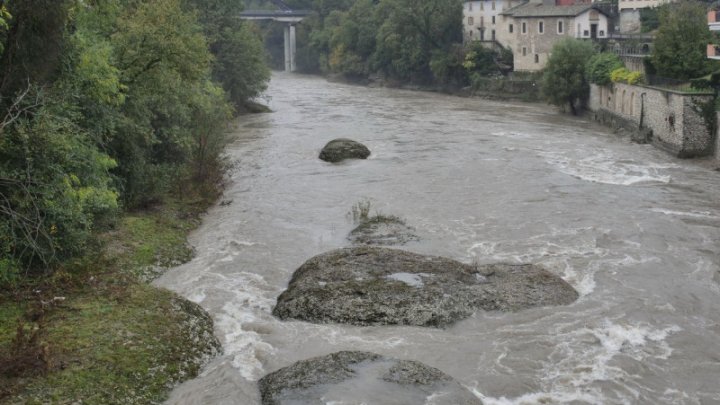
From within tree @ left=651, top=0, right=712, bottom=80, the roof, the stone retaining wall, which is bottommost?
the stone retaining wall

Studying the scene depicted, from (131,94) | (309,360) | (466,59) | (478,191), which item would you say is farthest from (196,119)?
(466,59)

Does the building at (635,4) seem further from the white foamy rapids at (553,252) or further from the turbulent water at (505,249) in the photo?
the white foamy rapids at (553,252)

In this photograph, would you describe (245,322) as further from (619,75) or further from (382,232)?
(619,75)

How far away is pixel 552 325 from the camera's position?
51.4 ft

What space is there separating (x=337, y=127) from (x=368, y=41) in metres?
45.9

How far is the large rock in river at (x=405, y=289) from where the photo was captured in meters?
15.8

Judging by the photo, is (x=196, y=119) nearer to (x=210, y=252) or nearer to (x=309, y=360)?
(x=210, y=252)

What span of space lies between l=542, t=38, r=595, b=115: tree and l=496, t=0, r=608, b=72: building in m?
8.56

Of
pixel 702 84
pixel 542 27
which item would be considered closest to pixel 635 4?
pixel 542 27

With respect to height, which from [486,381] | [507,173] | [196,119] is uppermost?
[196,119]

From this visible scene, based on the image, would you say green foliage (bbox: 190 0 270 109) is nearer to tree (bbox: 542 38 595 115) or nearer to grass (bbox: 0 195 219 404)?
tree (bbox: 542 38 595 115)

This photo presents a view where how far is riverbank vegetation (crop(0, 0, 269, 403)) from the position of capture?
12.9 meters

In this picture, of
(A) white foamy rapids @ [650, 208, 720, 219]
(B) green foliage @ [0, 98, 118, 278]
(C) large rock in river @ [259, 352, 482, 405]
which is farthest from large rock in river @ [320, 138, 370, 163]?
(C) large rock in river @ [259, 352, 482, 405]

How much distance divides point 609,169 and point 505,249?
1295 centimetres
